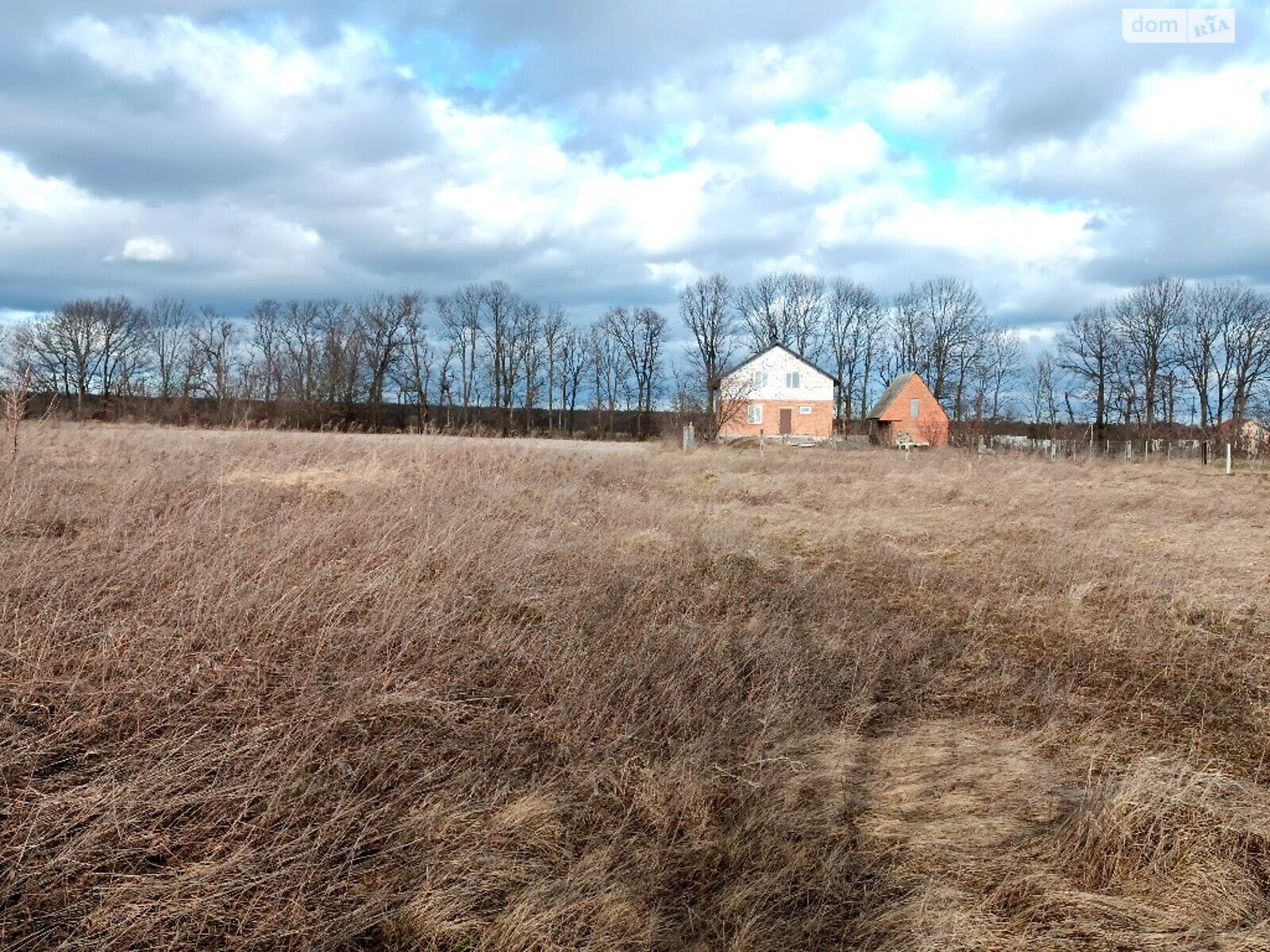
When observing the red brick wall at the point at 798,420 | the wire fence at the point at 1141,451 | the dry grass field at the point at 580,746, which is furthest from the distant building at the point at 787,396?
the dry grass field at the point at 580,746

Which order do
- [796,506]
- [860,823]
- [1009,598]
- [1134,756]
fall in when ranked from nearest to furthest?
[860,823]
[1134,756]
[1009,598]
[796,506]

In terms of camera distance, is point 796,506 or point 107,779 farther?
point 796,506

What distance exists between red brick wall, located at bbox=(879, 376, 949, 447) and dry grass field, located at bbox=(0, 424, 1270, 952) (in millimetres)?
44966

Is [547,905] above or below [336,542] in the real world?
below

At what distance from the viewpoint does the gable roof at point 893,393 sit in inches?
2077

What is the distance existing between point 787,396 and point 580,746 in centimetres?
5023

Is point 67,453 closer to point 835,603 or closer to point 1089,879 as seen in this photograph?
point 835,603

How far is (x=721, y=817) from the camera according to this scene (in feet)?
11.2

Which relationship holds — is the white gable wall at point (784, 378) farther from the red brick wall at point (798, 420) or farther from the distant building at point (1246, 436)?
the distant building at point (1246, 436)

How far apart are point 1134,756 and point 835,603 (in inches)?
122

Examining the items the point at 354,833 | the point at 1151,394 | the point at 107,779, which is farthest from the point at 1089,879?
the point at 1151,394

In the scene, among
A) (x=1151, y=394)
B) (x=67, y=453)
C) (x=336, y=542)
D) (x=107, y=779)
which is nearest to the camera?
(x=107, y=779)

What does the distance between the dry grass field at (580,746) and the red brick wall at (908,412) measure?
44966 millimetres

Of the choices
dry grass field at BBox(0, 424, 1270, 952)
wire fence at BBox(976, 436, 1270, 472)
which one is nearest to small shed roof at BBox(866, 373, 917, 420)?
wire fence at BBox(976, 436, 1270, 472)
